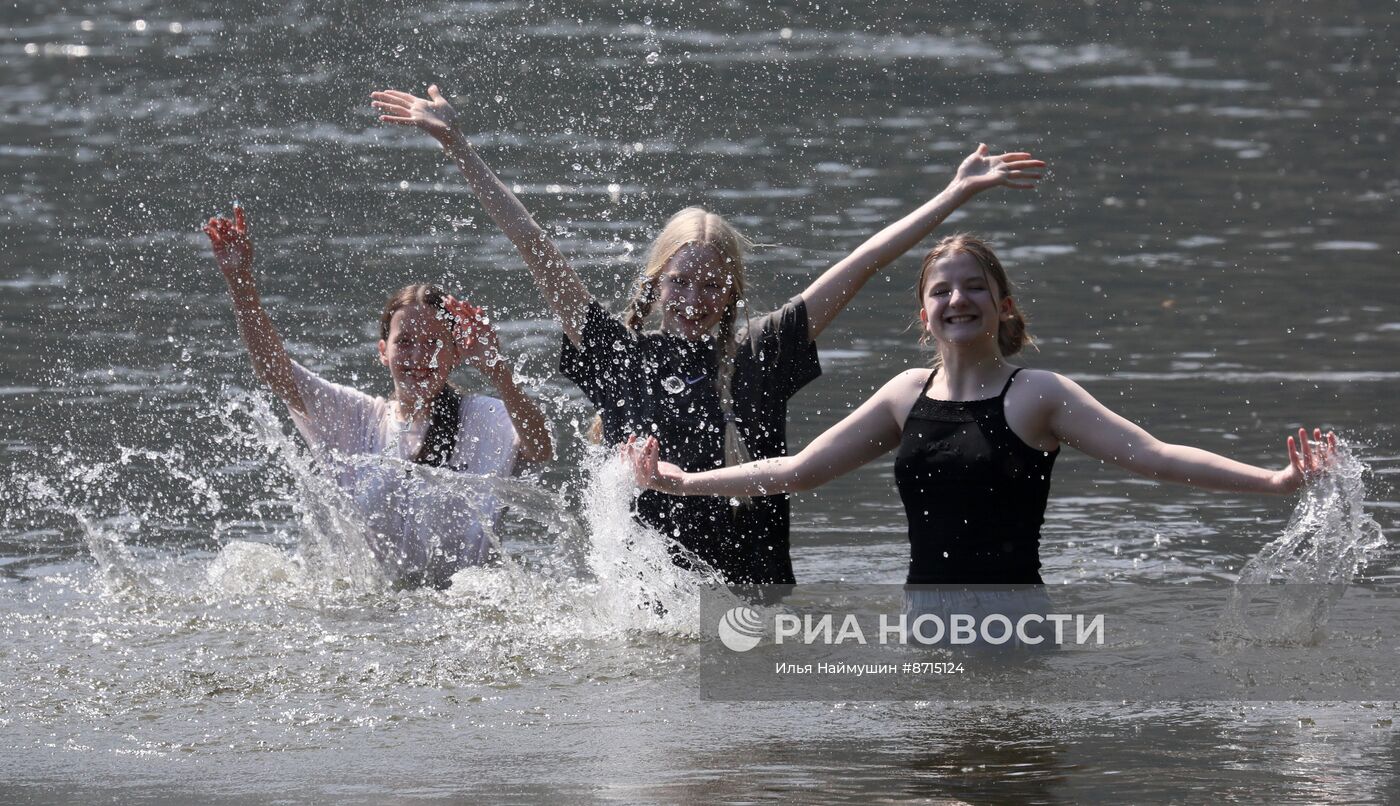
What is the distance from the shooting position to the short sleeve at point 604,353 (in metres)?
6.65

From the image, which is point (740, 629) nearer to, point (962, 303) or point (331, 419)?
point (962, 303)

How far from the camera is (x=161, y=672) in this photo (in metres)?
6.33

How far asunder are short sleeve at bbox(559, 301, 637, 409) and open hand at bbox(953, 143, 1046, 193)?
1251mm

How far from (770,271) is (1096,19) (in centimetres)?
1380

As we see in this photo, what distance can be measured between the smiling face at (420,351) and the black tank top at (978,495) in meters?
2.38

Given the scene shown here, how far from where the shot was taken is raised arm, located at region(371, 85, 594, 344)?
21.7 feet

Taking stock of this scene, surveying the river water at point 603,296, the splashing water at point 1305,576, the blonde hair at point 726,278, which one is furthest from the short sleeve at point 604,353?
the splashing water at point 1305,576

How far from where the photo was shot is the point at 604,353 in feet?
21.9

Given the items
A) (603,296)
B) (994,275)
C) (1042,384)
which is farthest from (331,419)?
(603,296)

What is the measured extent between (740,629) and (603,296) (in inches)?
224

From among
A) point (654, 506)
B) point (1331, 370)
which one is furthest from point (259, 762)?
point (1331, 370)

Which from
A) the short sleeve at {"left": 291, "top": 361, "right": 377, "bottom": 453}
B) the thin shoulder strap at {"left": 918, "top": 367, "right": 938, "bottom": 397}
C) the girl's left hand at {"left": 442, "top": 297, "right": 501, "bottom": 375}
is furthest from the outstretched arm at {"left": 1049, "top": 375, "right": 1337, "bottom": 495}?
the short sleeve at {"left": 291, "top": 361, "right": 377, "bottom": 453}

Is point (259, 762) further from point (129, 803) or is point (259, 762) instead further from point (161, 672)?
point (161, 672)

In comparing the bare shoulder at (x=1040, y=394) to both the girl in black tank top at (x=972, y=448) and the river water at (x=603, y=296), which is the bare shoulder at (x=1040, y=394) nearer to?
the girl in black tank top at (x=972, y=448)
